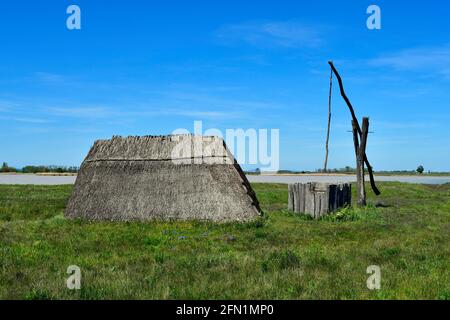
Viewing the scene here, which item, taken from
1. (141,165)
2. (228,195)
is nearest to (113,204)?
(141,165)

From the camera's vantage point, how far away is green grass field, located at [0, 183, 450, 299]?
867cm

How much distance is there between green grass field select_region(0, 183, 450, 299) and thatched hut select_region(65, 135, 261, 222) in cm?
114

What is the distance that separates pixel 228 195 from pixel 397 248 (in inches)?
305

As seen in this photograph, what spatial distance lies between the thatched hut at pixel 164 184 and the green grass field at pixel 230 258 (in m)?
1.14

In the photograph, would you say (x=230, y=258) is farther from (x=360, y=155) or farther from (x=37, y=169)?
(x=37, y=169)

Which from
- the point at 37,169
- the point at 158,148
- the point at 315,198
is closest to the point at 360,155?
the point at 315,198

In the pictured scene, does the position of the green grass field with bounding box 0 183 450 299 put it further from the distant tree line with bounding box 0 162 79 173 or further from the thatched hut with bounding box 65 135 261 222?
the distant tree line with bounding box 0 162 79 173

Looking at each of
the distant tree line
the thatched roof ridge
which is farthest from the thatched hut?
the distant tree line

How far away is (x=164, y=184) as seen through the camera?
20.1 meters

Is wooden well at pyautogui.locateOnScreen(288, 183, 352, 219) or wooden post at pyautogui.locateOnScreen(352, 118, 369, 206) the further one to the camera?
wooden post at pyautogui.locateOnScreen(352, 118, 369, 206)

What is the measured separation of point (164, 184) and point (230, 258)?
353 inches

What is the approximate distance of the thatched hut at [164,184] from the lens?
19.3 metres

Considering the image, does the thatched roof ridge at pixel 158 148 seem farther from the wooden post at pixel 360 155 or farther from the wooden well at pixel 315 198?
the wooden post at pixel 360 155
